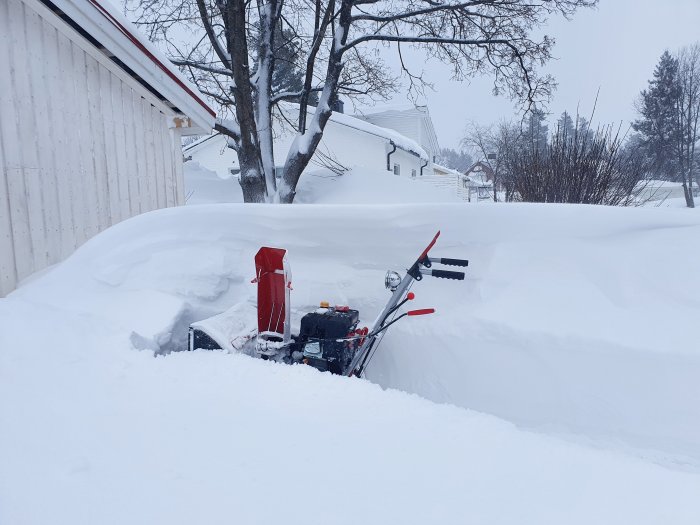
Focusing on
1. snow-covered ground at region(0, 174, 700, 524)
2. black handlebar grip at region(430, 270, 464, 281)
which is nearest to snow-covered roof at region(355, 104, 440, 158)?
snow-covered ground at region(0, 174, 700, 524)

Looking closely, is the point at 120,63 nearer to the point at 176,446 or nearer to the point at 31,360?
the point at 31,360

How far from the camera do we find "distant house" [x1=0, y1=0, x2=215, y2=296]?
430 centimetres

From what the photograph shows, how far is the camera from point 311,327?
3.42 meters

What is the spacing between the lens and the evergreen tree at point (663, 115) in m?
32.0

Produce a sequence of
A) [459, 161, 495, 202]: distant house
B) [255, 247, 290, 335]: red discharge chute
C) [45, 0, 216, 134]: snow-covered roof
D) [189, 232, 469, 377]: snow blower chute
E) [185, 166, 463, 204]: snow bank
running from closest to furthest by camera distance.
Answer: [189, 232, 469, 377]: snow blower chute → [255, 247, 290, 335]: red discharge chute → [45, 0, 216, 134]: snow-covered roof → [185, 166, 463, 204]: snow bank → [459, 161, 495, 202]: distant house

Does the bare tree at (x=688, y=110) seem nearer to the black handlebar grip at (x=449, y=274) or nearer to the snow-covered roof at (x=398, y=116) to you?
the snow-covered roof at (x=398, y=116)

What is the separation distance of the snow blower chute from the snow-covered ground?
39 centimetres

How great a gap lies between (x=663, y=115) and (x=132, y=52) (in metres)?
39.3

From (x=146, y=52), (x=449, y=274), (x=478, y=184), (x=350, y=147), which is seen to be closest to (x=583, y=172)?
(x=449, y=274)

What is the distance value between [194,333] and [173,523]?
178 centimetres

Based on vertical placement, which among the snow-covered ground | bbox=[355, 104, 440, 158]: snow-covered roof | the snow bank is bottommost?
the snow-covered ground

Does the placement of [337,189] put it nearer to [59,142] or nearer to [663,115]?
[59,142]

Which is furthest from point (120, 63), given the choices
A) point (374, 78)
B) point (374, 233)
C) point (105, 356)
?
point (374, 78)

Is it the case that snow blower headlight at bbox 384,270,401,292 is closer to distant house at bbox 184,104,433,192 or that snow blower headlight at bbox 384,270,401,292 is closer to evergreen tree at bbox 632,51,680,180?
distant house at bbox 184,104,433,192
